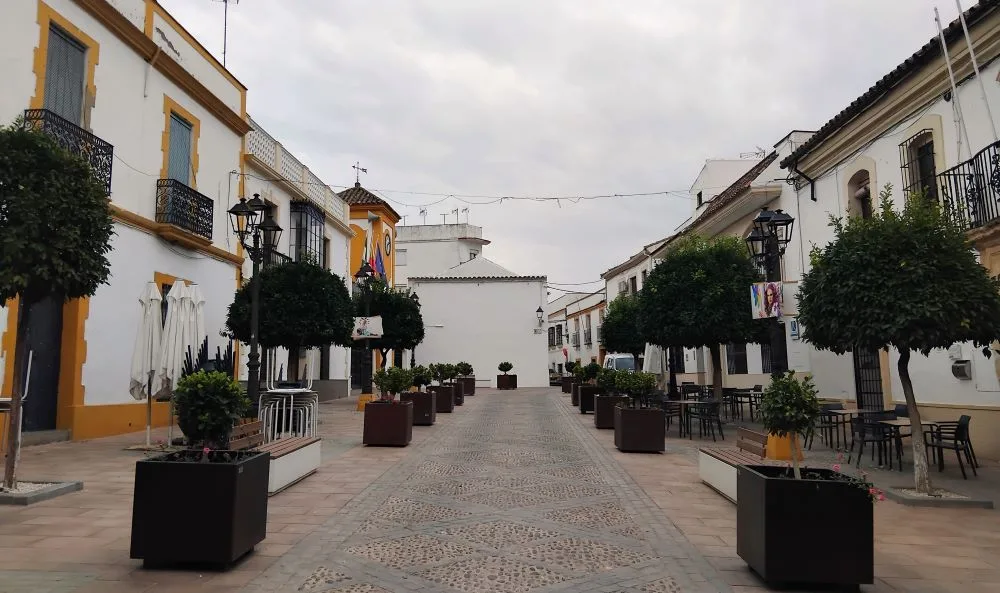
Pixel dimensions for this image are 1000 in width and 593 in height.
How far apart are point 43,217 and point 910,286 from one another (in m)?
8.52

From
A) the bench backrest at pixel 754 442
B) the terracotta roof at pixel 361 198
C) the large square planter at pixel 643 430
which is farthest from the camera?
the terracotta roof at pixel 361 198

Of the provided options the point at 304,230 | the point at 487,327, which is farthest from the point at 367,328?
the point at 487,327

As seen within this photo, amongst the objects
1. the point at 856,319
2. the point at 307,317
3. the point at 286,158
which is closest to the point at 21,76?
the point at 307,317

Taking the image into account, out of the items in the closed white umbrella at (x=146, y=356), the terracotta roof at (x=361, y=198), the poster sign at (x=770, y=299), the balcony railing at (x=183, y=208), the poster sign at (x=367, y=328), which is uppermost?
the terracotta roof at (x=361, y=198)

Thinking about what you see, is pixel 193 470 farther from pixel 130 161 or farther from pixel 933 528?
pixel 130 161

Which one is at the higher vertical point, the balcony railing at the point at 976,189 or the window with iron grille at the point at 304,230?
the window with iron grille at the point at 304,230

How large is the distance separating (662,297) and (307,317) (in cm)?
764

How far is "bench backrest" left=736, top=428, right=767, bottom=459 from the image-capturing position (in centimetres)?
632

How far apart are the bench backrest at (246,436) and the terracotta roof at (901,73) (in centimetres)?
1070

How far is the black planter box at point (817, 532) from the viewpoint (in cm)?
388

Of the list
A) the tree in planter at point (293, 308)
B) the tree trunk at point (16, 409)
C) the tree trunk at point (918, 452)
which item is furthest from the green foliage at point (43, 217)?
the tree trunk at point (918, 452)

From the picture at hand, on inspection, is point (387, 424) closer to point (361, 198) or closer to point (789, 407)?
point (789, 407)

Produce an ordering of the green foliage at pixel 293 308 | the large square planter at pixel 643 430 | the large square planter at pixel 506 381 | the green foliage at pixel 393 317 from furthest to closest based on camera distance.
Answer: the large square planter at pixel 506 381, the green foliage at pixel 393 317, the green foliage at pixel 293 308, the large square planter at pixel 643 430

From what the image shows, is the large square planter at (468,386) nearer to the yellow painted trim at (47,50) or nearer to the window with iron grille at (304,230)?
the window with iron grille at (304,230)
